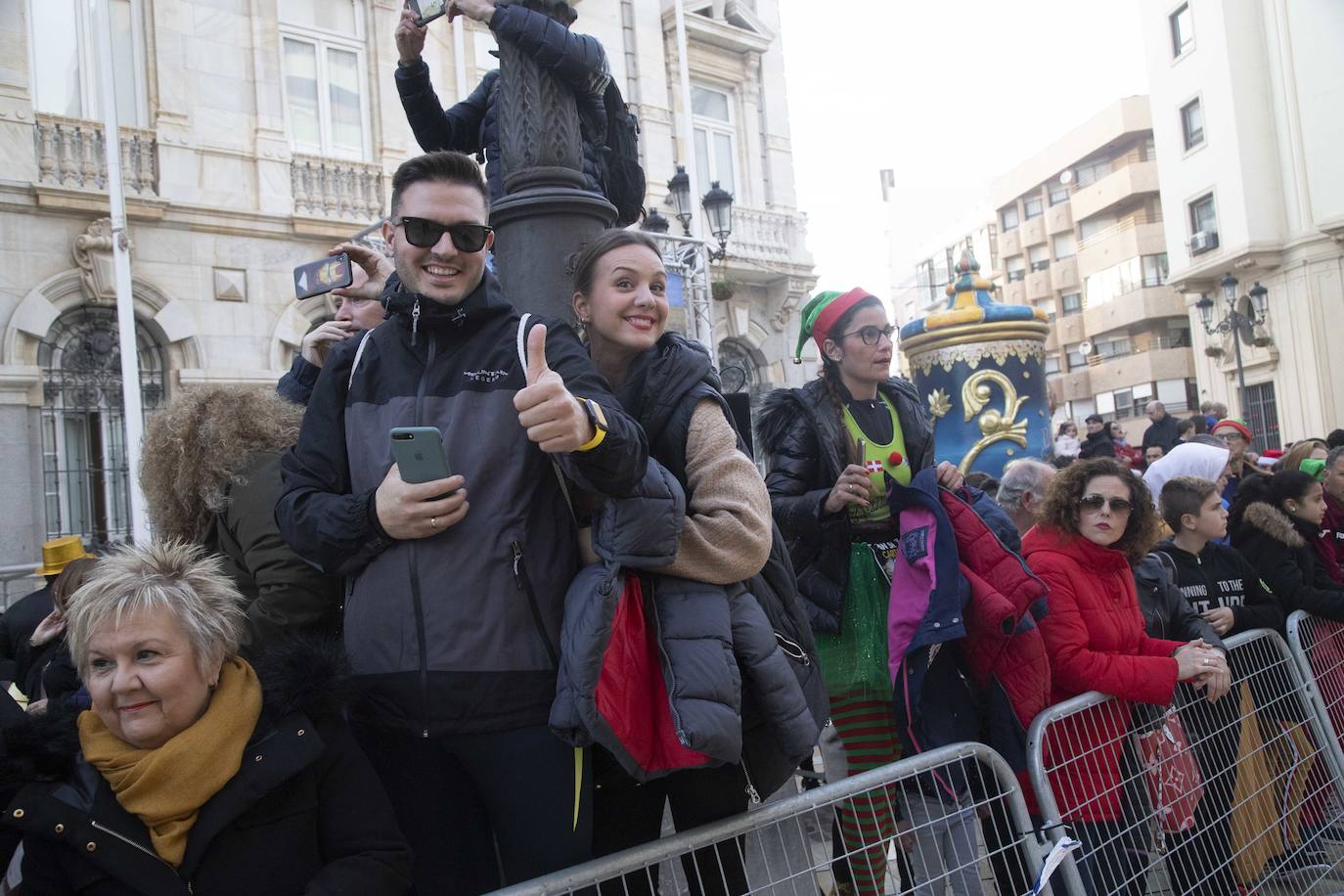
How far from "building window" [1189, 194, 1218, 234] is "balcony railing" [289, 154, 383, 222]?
74.2ft

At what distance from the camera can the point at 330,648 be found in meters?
2.17

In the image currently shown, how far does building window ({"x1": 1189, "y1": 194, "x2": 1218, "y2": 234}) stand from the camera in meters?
27.0

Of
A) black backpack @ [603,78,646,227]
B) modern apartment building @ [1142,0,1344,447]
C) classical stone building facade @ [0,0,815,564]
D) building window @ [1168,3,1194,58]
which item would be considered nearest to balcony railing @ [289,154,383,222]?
classical stone building facade @ [0,0,815,564]

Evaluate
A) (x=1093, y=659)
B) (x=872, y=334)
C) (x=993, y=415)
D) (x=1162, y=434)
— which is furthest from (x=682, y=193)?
(x=1093, y=659)

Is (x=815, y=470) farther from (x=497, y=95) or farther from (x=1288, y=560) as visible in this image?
(x=1288, y=560)

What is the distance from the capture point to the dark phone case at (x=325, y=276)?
2.77 meters

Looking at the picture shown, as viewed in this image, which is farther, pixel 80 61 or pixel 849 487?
pixel 80 61

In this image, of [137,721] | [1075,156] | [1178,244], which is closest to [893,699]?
[137,721]

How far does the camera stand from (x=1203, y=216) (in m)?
27.6

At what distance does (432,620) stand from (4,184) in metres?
12.5

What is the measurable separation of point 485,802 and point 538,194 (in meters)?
2.00

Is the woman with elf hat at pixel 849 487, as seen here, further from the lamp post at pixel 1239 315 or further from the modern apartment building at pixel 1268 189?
the modern apartment building at pixel 1268 189

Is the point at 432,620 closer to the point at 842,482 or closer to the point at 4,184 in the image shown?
the point at 842,482

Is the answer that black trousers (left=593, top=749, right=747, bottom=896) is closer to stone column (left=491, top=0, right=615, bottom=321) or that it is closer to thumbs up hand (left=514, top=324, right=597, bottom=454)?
thumbs up hand (left=514, top=324, right=597, bottom=454)
